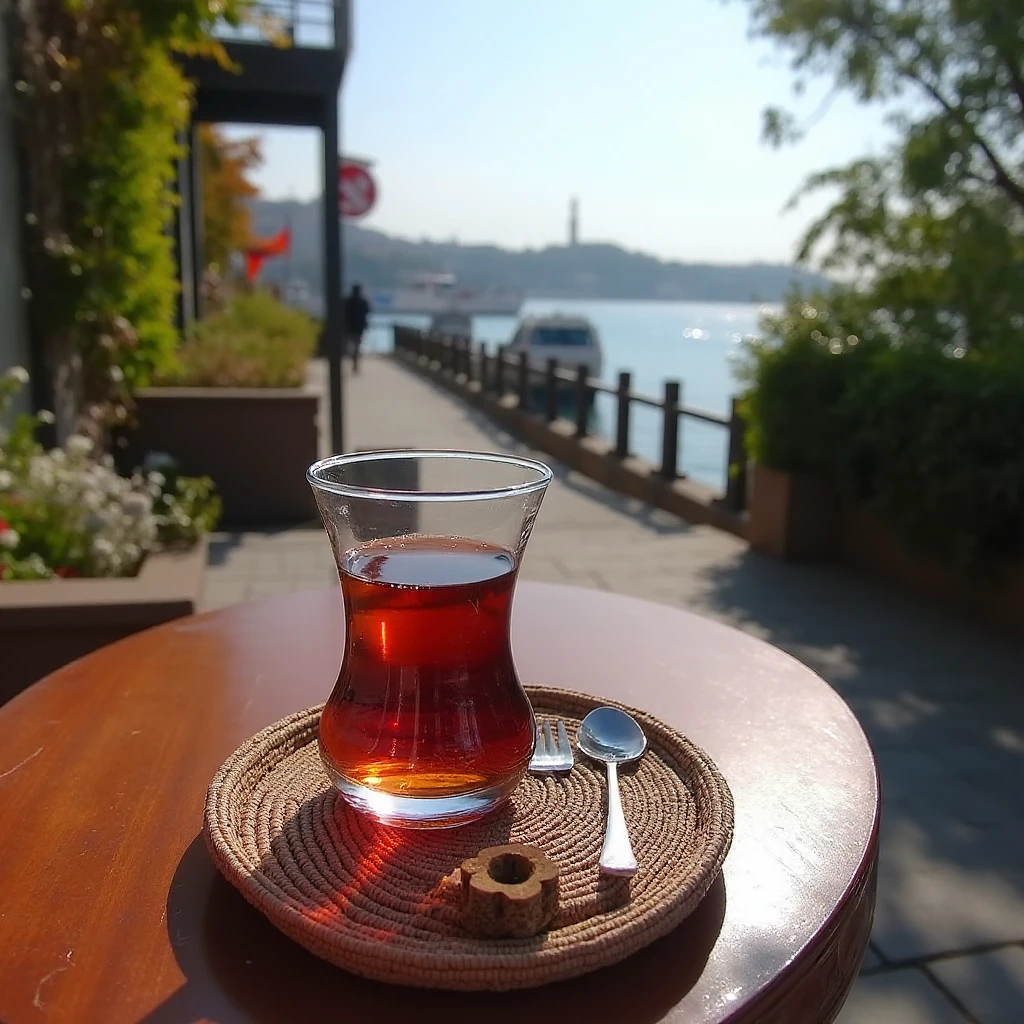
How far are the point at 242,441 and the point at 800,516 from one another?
3.41 meters

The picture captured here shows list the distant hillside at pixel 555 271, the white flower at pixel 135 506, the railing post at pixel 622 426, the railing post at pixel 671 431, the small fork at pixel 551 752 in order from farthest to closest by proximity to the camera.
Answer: the distant hillside at pixel 555 271 < the railing post at pixel 622 426 < the railing post at pixel 671 431 < the white flower at pixel 135 506 < the small fork at pixel 551 752

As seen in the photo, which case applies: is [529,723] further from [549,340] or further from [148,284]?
[549,340]

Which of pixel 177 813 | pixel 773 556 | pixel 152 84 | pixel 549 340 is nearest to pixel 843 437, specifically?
pixel 773 556

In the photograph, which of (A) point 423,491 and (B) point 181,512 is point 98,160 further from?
(A) point 423,491

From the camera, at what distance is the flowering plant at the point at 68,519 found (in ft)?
10.3

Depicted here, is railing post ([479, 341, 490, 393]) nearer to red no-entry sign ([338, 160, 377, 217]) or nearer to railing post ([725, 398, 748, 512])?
red no-entry sign ([338, 160, 377, 217])

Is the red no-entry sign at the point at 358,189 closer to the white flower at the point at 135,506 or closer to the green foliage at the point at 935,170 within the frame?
the green foliage at the point at 935,170

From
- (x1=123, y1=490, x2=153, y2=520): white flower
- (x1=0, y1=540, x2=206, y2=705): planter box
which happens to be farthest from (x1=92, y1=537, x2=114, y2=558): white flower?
(x1=0, y1=540, x2=206, y2=705): planter box

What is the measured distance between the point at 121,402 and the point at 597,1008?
18.6 feet

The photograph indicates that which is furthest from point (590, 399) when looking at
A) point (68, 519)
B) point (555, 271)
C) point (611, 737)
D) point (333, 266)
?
point (555, 271)

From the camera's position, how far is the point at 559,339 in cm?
2242

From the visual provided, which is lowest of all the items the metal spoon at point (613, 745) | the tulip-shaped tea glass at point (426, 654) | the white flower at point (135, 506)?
the white flower at point (135, 506)

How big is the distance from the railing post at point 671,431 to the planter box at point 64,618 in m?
5.44

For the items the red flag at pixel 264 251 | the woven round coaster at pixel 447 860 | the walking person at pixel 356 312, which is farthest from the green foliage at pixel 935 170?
the red flag at pixel 264 251
